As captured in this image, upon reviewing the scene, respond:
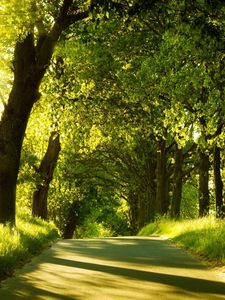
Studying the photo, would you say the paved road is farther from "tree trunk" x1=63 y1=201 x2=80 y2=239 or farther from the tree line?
"tree trunk" x1=63 y1=201 x2=80 y2=239

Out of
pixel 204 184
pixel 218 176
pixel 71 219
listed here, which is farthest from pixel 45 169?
pixel 71 219

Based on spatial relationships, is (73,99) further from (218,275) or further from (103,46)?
(218,275)

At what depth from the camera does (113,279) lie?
31.5ft

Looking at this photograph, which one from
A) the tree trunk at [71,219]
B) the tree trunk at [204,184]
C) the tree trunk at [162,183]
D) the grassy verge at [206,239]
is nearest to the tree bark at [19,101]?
the grassy verge at [206,239]

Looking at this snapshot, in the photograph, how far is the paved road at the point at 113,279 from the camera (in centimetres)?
802

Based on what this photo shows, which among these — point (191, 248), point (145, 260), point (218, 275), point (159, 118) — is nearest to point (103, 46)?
point (159, 118)

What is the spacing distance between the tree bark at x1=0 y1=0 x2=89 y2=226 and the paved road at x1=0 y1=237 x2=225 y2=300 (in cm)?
352

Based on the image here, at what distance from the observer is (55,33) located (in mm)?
16969

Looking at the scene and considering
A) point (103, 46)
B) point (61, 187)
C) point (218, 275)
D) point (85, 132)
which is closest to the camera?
point (218, 275)

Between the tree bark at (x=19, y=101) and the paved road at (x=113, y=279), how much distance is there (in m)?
3.52

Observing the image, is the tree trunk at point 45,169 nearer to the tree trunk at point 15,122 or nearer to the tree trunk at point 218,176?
the tree trunk at point 218,176

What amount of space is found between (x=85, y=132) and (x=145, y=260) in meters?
10.7

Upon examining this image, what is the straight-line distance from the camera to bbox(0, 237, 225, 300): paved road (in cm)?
802

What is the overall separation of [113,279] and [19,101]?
8.72 m
